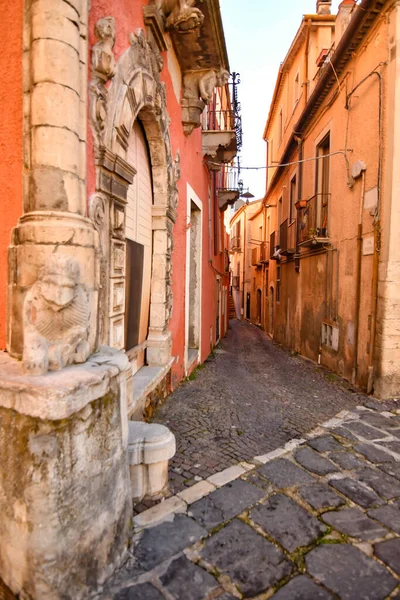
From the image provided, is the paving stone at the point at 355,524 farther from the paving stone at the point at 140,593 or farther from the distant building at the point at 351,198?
the distant building at the point at 351,198

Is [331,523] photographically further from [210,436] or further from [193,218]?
[193,218]

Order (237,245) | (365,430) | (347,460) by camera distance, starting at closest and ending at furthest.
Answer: (347,460)
(365,430)
(237,245)

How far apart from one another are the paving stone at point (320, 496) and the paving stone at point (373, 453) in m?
0.79

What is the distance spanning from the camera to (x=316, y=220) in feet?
27.7

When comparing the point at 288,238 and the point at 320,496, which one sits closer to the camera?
the point at 320,496

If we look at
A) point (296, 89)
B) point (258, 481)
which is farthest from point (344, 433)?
point (296, 89)

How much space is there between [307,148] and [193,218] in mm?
4433

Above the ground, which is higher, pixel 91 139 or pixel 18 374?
pixel 91 139

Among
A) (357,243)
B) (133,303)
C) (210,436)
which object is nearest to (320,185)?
(357,243)

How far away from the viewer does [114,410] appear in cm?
192

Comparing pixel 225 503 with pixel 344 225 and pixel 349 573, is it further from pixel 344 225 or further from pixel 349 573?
pixel 344 225

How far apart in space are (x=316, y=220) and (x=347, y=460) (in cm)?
625

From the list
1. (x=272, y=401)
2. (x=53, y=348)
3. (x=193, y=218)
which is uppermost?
(x=193, y=218)

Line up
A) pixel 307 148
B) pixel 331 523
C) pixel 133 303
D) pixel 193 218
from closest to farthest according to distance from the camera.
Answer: pixel 331 523 → pixel 133 303 → pixel 193 218 → pixel 307 148
